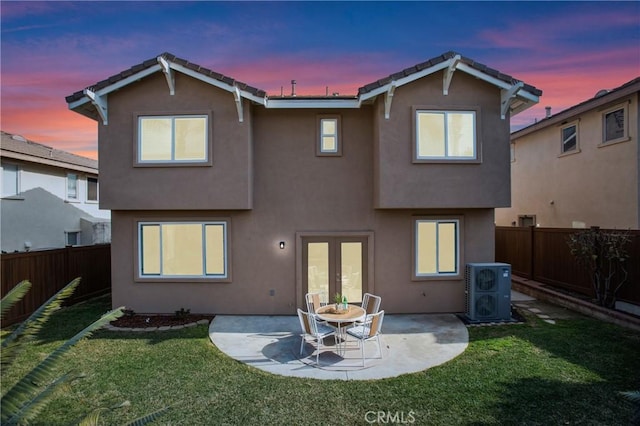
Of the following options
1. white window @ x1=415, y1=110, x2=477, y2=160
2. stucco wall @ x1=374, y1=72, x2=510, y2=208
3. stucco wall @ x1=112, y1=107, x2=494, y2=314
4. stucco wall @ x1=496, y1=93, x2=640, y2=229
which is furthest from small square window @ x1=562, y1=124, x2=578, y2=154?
stucco wall @ x1=112, y1=107, x2=494, y2=314

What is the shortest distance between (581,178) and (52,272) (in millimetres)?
20540

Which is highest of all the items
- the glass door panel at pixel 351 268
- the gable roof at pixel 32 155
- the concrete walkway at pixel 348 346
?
the gable roof at pixel 32 155

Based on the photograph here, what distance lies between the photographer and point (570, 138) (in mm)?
15688

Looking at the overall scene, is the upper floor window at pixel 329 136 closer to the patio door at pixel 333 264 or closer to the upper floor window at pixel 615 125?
the patio door at pixel 333 264

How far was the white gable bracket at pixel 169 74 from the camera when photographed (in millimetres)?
9557

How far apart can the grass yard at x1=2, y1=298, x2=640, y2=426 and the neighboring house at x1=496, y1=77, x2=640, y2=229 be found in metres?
7.11

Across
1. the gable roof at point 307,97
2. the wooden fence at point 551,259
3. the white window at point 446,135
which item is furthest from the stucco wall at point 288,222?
the wooden fence at point 551,259

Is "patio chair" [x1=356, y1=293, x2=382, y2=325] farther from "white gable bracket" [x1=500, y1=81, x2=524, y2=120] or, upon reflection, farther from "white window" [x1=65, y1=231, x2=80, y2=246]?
"white window" [x1=65, y1=231, x2=80, y2=246]

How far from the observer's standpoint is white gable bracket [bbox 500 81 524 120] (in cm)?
977

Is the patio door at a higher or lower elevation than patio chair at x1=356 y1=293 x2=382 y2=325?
higher

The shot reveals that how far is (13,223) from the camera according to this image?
15.5 m

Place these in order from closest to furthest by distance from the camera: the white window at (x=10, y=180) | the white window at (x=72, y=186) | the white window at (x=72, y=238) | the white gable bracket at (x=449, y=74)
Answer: the white gable bracket at (x=449, y=74), the white window at (x=10, y=180), the white window at (x=72, y=238), the white window at (x=72, y=186)

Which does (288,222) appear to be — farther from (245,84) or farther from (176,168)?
(245,84)

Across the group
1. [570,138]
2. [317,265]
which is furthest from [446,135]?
[570,138]
